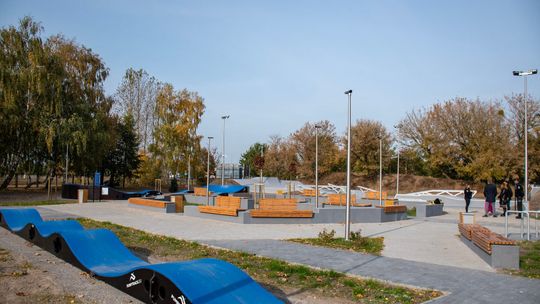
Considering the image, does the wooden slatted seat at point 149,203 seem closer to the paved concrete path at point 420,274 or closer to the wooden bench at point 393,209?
the wooden bench at point 393,209

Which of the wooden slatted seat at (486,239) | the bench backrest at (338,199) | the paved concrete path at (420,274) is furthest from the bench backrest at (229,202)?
the wooden slatted seat at (486,239)

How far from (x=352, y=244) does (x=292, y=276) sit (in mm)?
4358

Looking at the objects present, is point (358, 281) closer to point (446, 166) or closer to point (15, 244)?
point (15, 244)

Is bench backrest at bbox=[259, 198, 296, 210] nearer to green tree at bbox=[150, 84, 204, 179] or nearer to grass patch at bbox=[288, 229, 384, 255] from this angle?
grass patch at bbox=[288, 229, 384, 255]

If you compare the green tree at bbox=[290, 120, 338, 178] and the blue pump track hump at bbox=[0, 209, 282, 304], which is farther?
the green tree at bbox=[290, 120, 338, 178]

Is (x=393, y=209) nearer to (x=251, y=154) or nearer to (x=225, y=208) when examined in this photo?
(x=225, y=208)

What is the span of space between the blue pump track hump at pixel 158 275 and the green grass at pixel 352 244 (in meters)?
5.63

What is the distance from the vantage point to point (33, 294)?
660 centimetres

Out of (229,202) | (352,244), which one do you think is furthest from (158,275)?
(229,202)

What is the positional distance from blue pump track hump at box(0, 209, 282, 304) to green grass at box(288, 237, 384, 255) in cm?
563

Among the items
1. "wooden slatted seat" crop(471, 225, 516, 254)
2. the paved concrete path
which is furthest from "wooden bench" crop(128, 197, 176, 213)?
"wooden slatted seat" crop(471, 225, 516, 254)

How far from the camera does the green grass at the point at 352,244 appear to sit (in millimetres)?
11687

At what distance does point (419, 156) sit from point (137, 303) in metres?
50.4

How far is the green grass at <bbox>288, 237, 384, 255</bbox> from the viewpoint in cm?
1169
